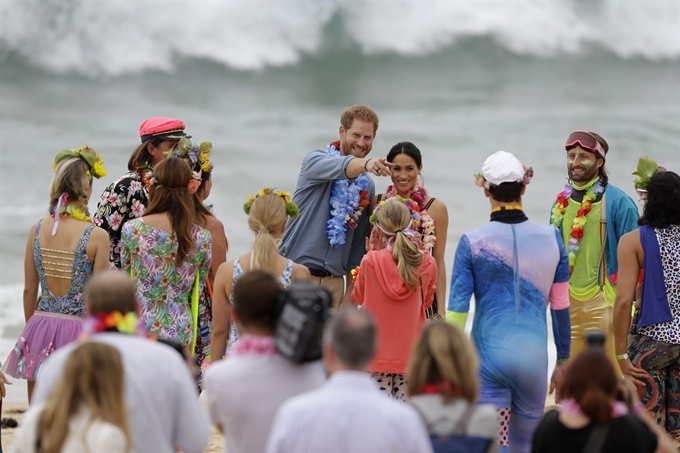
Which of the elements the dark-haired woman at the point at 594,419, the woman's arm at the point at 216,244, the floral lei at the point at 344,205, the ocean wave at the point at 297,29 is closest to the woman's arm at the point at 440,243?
the floral lei at the point at 344,205

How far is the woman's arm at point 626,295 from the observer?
5.38 meters

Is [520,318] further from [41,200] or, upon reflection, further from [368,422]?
[41,200]

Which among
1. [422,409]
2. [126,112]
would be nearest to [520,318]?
[422,409]

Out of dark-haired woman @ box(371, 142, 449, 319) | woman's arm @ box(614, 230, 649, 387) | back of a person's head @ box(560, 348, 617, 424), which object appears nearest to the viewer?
back of a person's head @ box(560, 348, 617, 424)

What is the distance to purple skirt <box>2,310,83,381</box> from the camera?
205 inches

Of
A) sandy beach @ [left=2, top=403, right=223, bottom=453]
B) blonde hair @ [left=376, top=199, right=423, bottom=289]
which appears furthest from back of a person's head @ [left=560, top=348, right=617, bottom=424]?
sandy beach @ [left=2, top=403, right=223, bottom=453]

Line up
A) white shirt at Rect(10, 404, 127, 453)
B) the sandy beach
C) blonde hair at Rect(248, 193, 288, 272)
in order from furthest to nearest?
the sandy beach → blonde hair at Rect(248, 193, 288, 272) → white shirt at Rect(10, 404, 127, 453)

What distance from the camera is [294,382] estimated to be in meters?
3.36

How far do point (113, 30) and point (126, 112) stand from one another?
1.90 meters

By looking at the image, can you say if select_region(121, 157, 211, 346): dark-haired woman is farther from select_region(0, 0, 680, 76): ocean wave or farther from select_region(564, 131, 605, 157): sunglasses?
select_region(0, 0, 680, 76): ocean wave

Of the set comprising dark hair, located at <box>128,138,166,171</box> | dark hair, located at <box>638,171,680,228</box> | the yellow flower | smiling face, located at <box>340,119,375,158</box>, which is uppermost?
smiling face, located at <box>340,119,375,158</box>

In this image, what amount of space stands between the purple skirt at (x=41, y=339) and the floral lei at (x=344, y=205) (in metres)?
1.64

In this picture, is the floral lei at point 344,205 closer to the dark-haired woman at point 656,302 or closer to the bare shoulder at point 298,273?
the bare shoulder at point 298,273

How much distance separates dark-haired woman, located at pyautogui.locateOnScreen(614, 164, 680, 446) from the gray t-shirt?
1.62 meters
